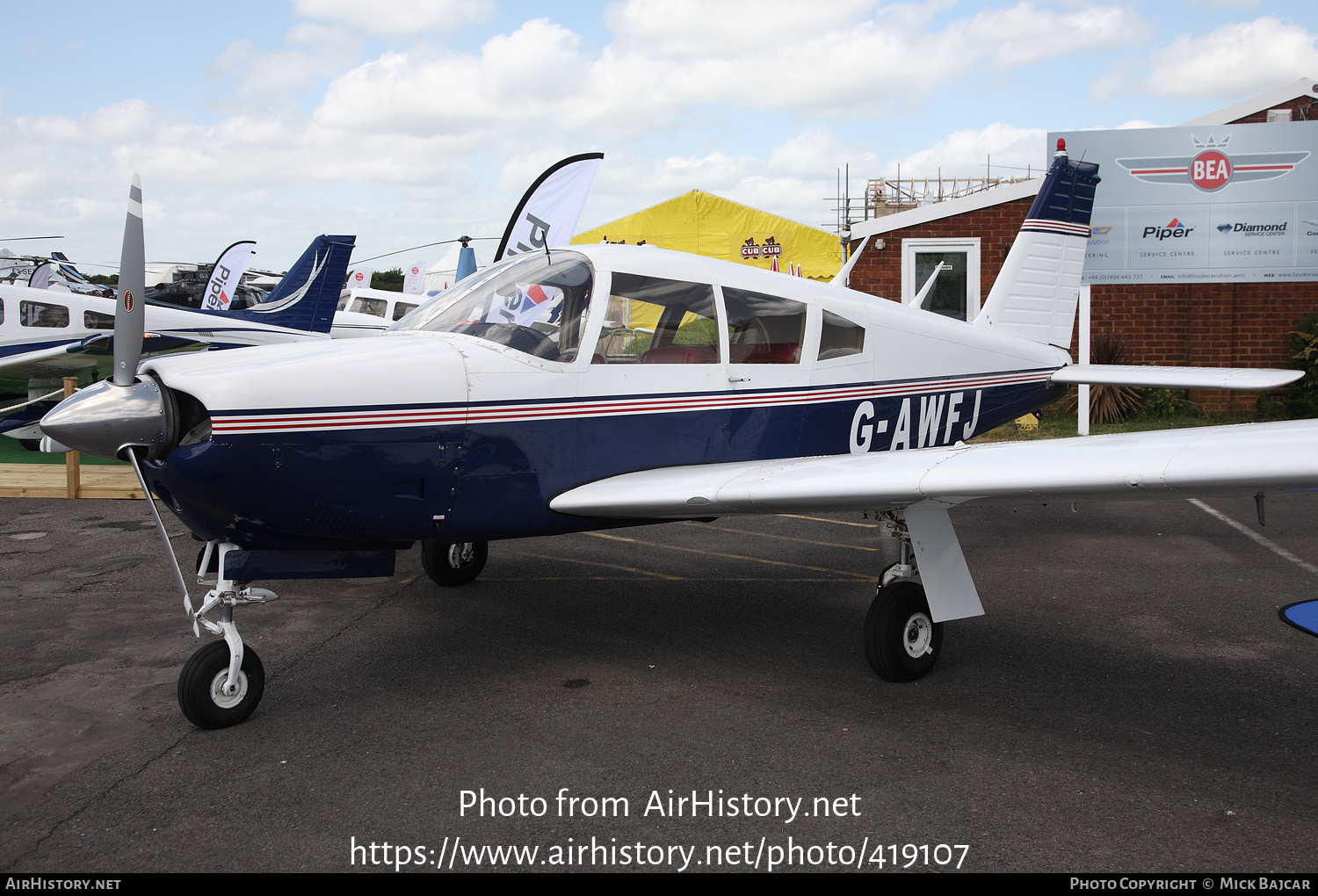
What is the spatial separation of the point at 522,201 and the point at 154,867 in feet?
26.7

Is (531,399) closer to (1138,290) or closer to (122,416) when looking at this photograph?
(122,416)

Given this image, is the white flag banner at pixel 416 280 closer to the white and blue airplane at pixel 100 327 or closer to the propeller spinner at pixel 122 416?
the white and blue airplane at pixel 100 327

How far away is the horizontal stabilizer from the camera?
5.96 metres

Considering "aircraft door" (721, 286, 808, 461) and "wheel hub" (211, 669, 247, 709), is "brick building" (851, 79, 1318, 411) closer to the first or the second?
"aircraft door" (721, 286, 808, 461)

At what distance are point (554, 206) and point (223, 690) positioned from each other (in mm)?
6967

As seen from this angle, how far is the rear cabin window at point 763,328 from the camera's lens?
512cm

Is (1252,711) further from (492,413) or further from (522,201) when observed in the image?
(522,201)

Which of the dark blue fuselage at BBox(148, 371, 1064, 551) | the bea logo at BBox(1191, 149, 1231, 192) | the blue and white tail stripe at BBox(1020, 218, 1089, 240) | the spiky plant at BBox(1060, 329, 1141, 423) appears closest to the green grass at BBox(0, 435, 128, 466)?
the dark blue fuselage at BBox(148, 371, 1064, 551)

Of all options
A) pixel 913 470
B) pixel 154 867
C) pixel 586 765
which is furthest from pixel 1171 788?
pixel 154 867

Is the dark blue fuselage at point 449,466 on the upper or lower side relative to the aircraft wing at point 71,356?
lower

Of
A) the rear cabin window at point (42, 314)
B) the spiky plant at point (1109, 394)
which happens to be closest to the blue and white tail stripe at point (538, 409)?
the spiky plant at point (1109, 394)

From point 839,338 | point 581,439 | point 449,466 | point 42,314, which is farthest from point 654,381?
point 42,314

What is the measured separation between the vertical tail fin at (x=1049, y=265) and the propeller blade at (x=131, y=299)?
5847 millimetres

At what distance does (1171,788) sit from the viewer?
333 cm
